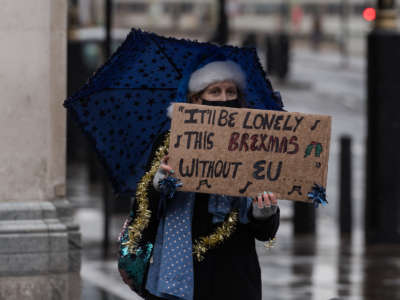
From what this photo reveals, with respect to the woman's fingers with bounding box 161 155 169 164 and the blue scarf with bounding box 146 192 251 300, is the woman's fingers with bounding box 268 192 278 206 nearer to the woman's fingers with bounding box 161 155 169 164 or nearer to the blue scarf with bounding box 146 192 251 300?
the blue scarf with bounding box 146 192 251 300

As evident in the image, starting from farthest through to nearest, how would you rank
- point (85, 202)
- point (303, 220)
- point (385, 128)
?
point (85, 202)
point (303, 220)
point (385, 128)

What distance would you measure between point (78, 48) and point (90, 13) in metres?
3.31

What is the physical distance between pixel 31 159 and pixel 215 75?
1890 mm

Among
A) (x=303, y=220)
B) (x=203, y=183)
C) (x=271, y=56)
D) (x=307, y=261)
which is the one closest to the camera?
(x=203, y=183)

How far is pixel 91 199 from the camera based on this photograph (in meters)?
17.3

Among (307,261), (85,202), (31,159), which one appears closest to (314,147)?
(31,159)

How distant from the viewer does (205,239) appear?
16.3ft

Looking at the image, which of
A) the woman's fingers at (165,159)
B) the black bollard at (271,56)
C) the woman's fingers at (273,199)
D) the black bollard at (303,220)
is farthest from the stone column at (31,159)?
the black bollard at (271,56)

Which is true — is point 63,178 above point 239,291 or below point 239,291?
above

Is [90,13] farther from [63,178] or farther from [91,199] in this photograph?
[63,178]

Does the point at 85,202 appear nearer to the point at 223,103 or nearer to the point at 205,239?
the point at 223,103

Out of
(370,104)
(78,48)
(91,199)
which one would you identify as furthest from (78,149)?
(370,104)

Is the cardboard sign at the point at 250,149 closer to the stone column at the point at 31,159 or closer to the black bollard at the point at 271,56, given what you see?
the stone column at the point at 31,159

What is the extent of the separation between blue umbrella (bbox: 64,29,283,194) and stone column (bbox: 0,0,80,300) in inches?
43.5
